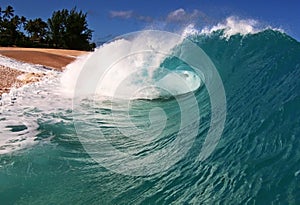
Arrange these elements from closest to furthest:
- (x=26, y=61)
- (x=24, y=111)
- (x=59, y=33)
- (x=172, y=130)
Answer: (x=172, y=130)
(x=24, y=111)
(x=26, y=61)
(x=59, y=33)

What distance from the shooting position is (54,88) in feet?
42.5

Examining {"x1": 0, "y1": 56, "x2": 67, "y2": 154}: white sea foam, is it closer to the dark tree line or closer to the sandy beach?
the sandy beach

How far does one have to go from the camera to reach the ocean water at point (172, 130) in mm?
4086

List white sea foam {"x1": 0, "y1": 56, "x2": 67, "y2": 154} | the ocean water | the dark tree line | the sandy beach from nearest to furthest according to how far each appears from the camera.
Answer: the ocean water < white sea foam {"x1": 0, "y1": 56, "x2": 67, "y2": 154} < the sandy beach < the dark tree line

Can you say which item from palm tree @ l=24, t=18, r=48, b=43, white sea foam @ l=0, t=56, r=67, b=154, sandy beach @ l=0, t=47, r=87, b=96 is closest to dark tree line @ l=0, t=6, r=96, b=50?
palm tree @ l=24, t=18, r=48, b=43

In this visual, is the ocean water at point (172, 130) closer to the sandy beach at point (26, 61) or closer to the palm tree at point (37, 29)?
the sandy beach at point (26, 61)

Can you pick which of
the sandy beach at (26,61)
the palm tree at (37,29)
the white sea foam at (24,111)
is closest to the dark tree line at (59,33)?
the palm tree at (37,29)

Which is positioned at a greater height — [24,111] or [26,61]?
[26,61]

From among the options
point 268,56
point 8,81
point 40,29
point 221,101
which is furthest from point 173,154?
point 40,29

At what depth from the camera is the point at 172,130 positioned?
6.38m

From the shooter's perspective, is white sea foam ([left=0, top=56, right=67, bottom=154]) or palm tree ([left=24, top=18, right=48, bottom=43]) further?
palm tree ([left=24, top=18, right=48, bottom=43])

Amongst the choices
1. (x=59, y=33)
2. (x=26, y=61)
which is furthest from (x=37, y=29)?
(x=26, y=61)

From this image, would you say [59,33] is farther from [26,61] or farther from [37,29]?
[26,61]

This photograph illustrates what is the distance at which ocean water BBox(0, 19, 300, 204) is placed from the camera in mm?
4086
